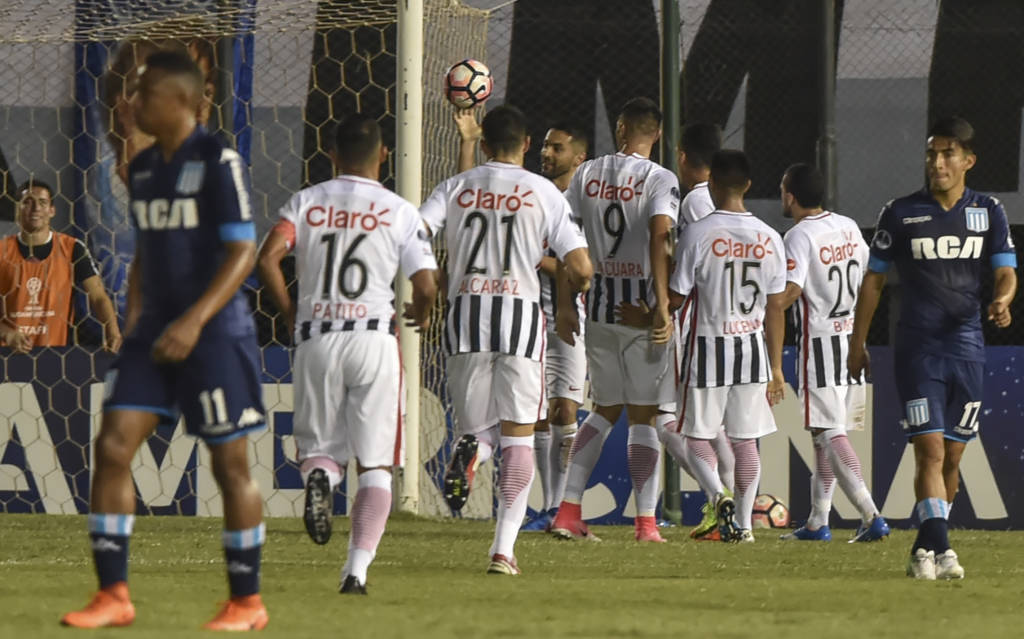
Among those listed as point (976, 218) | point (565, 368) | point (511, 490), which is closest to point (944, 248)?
point (976, 218)

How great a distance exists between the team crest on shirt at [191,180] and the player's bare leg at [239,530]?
0.72 m

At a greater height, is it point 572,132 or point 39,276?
point 572,132

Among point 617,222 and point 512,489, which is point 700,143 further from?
point 512,489

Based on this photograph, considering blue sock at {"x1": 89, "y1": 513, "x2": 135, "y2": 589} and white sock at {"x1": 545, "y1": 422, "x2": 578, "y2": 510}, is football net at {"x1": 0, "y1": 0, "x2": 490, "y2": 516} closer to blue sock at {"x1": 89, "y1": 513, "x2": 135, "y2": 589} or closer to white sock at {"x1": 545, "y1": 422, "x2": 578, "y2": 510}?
white sock at {"x1": 545, "y1": 422, "x2": 578, "y2": 510}

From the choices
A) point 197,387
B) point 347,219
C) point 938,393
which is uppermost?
point 347,219

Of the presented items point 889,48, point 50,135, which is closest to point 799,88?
point 889,48

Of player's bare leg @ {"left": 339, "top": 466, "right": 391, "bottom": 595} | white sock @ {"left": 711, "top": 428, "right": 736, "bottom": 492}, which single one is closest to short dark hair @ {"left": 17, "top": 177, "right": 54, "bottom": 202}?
white sock @ {"left": 711, "top": 428, "right": 736, "bottom": 492}

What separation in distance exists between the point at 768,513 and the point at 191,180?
6.64 m

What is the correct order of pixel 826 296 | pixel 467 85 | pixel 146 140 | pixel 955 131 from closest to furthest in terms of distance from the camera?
1. pixel 955 131
2. pixel 467 85
3. pixel 826 296
4. pixel 146 140

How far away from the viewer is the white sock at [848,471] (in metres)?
10.1

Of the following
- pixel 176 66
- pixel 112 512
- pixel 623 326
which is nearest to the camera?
pixel 112 512

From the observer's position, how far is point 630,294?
9680mm

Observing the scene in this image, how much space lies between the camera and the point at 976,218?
776 centimetres

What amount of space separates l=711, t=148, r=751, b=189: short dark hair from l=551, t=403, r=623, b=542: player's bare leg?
1.26 meters
